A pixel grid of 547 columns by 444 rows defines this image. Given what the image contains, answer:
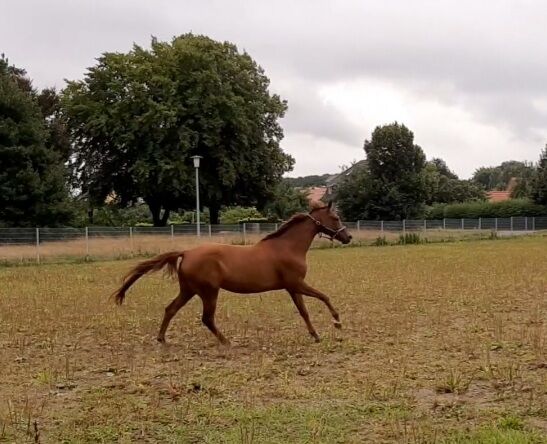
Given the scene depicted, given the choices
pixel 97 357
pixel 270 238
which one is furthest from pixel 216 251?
pixel 97 357

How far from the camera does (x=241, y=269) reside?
958cm

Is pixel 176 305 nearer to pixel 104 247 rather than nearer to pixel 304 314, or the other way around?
pixel 304 314

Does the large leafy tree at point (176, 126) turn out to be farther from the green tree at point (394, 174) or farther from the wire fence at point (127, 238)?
the green tree at point (394, 174)

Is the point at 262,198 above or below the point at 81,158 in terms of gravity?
below

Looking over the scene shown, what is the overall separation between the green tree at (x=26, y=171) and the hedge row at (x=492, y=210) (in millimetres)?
39694

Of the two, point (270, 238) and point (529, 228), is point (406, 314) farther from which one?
point (529, 228)

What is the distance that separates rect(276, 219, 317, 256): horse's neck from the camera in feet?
33.1

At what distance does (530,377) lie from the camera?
22.9 feet

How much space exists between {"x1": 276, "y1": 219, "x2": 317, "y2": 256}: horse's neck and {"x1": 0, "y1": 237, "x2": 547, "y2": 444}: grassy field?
1.39m

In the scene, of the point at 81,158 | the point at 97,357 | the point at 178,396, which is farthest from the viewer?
the point at 81,158

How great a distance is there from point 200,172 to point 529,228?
29250 millimetres

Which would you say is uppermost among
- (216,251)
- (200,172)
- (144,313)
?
(200,172)

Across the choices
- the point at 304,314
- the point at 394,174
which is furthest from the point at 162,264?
the point at 394,174

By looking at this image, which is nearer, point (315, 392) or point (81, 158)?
point (315, 392)
